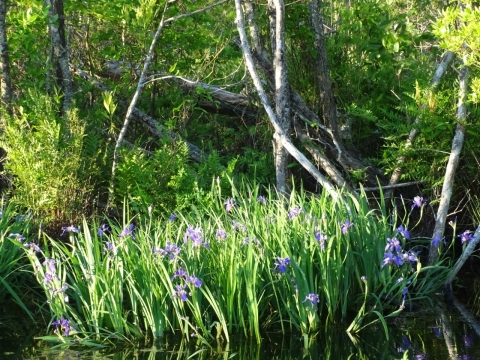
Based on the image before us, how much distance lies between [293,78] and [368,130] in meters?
0.99

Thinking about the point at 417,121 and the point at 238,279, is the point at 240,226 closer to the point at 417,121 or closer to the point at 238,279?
the point at 238,279

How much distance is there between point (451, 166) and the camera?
20.1ft

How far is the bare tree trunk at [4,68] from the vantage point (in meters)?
7.03

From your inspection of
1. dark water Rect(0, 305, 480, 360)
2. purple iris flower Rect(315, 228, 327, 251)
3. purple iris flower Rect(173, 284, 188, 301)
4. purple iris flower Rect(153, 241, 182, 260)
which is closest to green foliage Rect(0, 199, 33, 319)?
dark water Rect(0, 305, 480, 360)

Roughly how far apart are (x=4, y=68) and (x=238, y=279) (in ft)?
12.6

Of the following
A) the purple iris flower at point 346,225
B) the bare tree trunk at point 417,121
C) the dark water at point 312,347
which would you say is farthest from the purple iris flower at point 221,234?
the bare tree trunk at point 417,121

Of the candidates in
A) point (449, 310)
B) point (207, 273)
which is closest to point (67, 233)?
point (207, 273)

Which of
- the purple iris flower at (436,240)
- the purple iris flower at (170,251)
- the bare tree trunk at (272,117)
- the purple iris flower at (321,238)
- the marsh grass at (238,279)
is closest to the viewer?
the purple iris flower at (170,251)

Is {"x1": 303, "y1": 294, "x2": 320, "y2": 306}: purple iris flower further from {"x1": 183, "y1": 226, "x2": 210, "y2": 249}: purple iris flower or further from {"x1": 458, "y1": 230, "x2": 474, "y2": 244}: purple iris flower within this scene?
{"x1": 458, "y1": 230, "x2": 474, "y2": 244}: purple iris flower

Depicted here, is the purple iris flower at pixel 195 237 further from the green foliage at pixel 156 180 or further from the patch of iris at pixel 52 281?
the green foliage at pixel 156 180

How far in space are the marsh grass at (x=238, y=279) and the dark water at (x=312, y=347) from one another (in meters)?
0.09

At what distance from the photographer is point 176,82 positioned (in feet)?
27.1

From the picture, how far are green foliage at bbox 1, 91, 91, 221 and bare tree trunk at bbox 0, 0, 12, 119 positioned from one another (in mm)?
677

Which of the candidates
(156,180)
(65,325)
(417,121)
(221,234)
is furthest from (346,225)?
(156,180)
